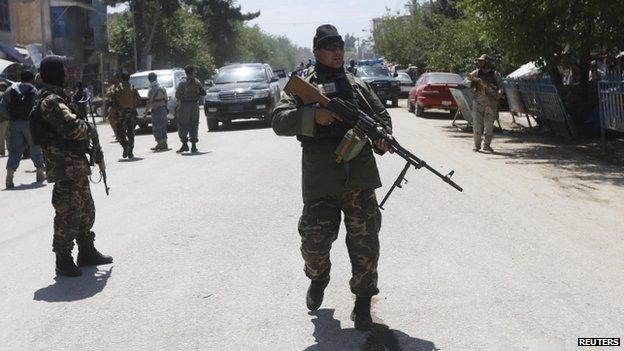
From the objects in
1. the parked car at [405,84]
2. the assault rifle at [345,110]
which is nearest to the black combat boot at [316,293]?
the assault rifle at [345,110]

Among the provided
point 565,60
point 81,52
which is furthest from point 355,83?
point 81,52

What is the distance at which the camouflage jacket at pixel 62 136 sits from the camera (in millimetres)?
5488

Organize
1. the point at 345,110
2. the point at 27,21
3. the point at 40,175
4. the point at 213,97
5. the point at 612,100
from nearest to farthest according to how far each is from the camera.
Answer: the point at 345,110 < the point at 40,175 < the point at 612,100 < the point at 213,97 < the point at 27,21

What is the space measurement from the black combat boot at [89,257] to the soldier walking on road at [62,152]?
0.73 ft

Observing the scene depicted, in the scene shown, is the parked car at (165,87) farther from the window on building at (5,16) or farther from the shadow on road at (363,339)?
the shadow on road at (363,339)

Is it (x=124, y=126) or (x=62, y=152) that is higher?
(x=124, y=126)

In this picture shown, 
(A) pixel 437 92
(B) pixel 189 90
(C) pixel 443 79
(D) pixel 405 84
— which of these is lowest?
(B) pixel 189 90

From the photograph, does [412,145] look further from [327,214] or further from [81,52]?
[81,52]

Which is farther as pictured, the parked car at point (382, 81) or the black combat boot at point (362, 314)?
the parked car at point (382, 81)

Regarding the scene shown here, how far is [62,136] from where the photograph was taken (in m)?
5.59

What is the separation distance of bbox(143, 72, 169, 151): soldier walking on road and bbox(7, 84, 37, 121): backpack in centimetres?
371

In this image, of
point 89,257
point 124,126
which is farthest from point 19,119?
point 89,257

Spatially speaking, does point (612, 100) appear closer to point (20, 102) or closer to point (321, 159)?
point (20, 102)

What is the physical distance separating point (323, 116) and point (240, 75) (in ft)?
57.0
